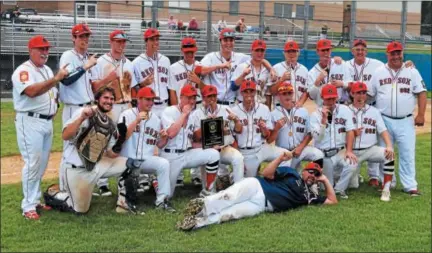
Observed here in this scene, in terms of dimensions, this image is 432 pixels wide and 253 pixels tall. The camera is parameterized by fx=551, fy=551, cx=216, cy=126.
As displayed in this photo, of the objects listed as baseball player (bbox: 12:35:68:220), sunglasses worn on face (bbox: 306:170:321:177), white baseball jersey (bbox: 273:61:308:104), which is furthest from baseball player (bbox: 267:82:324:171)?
baseball player (bbox: 12:35:68:220)

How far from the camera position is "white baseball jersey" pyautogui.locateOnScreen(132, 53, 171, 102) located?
22.3 ft

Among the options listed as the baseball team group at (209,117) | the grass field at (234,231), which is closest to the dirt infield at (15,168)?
the grass field at (234,231)

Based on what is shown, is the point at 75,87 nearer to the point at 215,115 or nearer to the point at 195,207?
the point at 215,115

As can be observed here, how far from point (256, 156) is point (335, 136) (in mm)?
1064

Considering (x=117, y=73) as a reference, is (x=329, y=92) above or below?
below

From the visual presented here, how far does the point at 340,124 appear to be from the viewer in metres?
A: 7.02

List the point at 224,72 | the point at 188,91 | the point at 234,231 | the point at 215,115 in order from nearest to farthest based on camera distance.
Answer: the point at 234,231, the point at 188,91, the point at 215,115, the point at 224,72

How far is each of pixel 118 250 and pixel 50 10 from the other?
13.2 m

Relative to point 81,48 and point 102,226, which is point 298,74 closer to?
point 81,48

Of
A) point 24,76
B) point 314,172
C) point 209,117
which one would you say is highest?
point 24,76

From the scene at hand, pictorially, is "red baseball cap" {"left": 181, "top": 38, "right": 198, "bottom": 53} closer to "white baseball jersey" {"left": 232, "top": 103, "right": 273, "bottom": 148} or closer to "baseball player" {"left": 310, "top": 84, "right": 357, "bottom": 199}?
"white baseball jersey" {"left": 232, "top": 103, "right": 273, "bottom": 148}

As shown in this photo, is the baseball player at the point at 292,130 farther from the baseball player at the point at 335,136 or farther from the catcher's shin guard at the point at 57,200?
the catcher's shin guard at the point at 57,200

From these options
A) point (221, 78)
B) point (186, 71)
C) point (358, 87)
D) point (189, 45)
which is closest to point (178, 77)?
point (186, 71)

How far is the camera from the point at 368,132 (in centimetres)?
707
